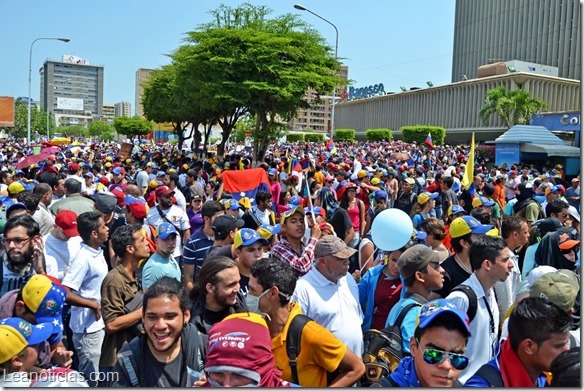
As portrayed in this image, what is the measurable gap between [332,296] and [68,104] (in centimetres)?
20066

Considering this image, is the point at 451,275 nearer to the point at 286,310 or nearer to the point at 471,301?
the point at 471,301

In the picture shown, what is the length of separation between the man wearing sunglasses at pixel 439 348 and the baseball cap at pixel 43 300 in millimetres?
2137

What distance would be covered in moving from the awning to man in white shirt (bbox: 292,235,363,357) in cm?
2491

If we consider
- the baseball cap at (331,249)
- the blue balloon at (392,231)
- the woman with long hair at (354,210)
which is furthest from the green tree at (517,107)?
the baseball cap at (331,249)

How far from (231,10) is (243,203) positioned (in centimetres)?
1529

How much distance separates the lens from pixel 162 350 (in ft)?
9.86

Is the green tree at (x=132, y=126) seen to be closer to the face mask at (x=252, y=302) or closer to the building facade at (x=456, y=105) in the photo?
the building facade at (x=456, y=105)

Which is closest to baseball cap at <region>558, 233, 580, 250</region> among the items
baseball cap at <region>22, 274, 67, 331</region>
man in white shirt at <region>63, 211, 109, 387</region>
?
man in white shirt at <region>63, 211, 109, 387</region>

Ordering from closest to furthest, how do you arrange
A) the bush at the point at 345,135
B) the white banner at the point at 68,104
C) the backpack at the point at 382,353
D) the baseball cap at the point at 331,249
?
the backpack at the point at 382,353 → the baseball cap at the point at 331,249 → the bush at the point at 345,135 → the white banner at the point at 68,104

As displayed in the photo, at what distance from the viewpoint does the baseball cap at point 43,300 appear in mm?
3355

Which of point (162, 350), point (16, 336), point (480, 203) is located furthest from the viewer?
point (480, 203)

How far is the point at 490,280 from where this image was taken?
399 cm

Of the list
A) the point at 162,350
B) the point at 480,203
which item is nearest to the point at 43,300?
the point at 162,350

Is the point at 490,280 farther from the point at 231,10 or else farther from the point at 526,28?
the point at 526,28
